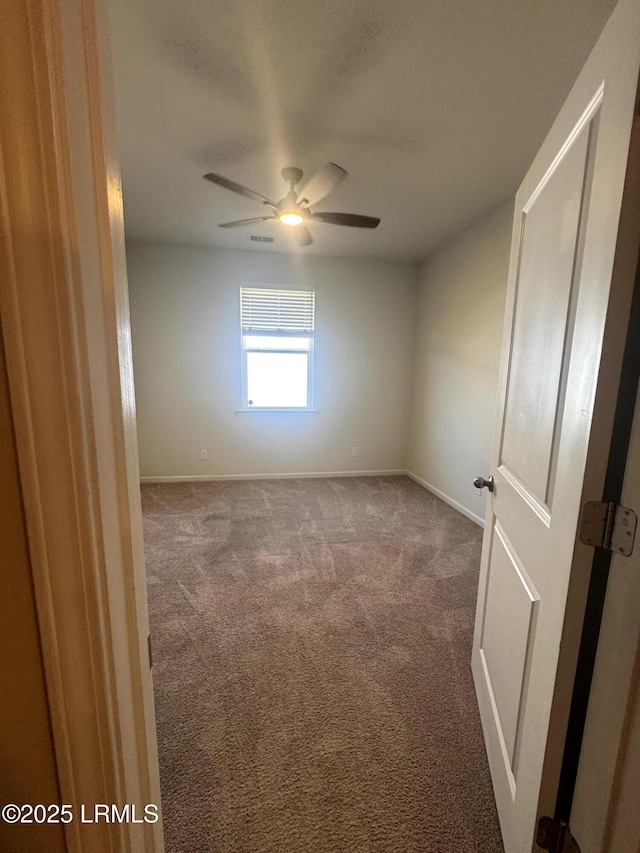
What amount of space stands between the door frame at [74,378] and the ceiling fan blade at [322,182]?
1.80m

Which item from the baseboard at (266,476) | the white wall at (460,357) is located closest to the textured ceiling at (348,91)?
the white wall at (460,357)

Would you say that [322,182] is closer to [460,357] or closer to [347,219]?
[347,219]

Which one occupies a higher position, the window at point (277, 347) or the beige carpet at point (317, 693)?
the window at point (277, 347)

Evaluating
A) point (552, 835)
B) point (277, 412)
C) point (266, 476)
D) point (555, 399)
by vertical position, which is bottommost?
point (266, 476)

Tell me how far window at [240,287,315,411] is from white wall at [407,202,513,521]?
4.79ft

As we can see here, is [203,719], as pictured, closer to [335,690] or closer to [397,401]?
[335,690]

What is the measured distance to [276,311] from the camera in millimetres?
4371

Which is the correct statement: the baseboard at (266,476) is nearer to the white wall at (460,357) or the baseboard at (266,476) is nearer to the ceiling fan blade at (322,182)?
→ the white wall at (460,357)

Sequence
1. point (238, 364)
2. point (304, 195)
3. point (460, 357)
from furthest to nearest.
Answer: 1. point (238, 364)
2. point (460, 357)
3. point (304, 195)

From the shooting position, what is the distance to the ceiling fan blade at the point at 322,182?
2002 mm

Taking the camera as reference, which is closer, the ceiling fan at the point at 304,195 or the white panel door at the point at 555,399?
the white panel door at the point at 555,399

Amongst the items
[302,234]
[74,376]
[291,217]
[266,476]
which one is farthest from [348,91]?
[266,476]

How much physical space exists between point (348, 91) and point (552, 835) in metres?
2.84

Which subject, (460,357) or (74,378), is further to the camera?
(460,357)
